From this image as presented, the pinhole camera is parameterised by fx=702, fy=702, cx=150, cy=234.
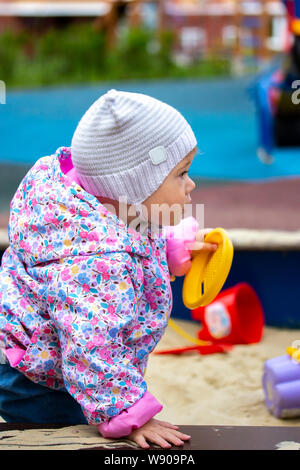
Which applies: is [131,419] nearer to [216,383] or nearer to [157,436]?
[157,436]

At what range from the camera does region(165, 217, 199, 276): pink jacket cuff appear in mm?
1238

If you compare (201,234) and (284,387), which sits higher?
(201,234)

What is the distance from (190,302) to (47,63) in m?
9.71

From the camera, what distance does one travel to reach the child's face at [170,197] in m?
1.10

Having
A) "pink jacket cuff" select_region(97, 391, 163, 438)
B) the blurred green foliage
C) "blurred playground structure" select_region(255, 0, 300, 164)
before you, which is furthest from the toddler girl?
the blurred green foliage

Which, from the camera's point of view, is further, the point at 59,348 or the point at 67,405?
the point at 67,405

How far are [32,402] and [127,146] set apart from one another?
0.47 metres

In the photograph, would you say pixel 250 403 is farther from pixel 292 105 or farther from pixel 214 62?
pixel 214 62

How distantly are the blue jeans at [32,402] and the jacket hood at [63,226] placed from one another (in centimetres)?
21

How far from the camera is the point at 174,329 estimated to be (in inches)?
84.1

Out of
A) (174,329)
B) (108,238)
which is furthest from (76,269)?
(174,329)

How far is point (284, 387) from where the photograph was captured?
1.55 m

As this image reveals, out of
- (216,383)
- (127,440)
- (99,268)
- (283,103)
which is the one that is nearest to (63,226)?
(99,268)

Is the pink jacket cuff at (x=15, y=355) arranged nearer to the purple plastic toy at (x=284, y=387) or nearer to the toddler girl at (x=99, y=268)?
the toddler girl at (x=99, y=268)
